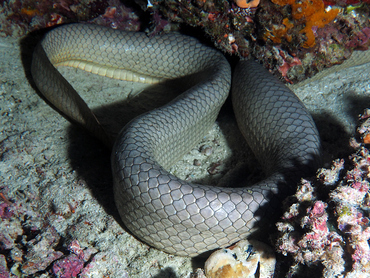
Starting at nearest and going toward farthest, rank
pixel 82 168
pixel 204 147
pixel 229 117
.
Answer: pixel 82 168, pixel 204 147, pixel 229 117

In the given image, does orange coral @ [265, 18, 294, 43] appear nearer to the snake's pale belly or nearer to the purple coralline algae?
the snake's pale belly

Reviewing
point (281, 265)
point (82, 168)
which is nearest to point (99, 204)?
point (82, 168)

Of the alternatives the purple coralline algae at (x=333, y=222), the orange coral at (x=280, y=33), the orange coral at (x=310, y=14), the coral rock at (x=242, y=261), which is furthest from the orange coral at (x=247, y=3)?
the coral rock at (x=242, y=261)

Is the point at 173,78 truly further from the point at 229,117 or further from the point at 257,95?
the point at 257,95

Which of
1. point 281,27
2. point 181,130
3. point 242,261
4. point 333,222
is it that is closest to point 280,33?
point 281,27

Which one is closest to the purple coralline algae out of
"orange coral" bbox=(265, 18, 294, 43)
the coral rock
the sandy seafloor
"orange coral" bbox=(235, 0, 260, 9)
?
the coral rock
